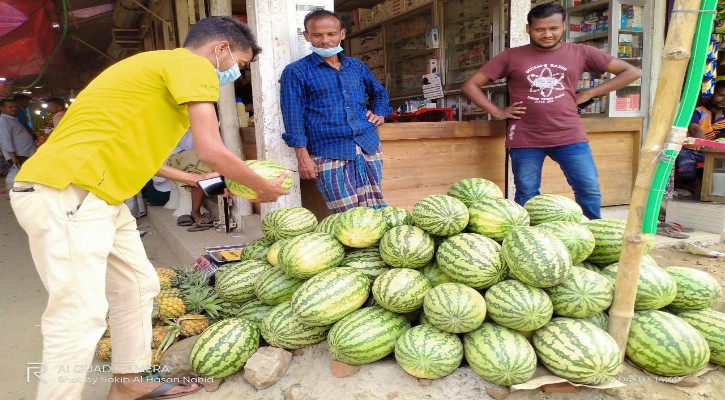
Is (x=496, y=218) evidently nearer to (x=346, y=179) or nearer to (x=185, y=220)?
(x=346, y=179)

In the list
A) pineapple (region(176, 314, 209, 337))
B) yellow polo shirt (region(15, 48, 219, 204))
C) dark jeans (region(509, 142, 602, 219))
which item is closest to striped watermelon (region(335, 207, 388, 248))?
yellow polo shirt (region(15, 48, 219, 204))

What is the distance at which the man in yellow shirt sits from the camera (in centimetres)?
201

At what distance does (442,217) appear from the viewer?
8.13ft

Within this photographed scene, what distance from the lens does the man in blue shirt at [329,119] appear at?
12.1 ft

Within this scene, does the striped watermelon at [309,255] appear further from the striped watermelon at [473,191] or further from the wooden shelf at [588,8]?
the wooden shelf at [588,8]

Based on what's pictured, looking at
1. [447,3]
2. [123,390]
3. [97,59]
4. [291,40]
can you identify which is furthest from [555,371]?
[97,59]

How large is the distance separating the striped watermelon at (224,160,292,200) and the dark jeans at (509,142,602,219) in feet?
6.92

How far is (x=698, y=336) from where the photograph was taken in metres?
2.21

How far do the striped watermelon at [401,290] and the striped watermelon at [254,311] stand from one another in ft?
2.52

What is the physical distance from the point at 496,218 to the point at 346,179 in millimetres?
1534

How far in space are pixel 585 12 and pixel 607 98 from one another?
4.32ft

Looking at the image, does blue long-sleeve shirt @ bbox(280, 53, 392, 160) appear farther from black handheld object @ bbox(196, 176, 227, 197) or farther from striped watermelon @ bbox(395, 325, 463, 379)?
striped watermelon @ bbox(395, 325, 463, 379)

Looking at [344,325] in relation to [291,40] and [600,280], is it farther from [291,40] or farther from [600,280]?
[291,40]

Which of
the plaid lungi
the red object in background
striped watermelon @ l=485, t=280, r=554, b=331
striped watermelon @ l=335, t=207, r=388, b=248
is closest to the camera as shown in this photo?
striped watermelon @ l=485, t=280, r=554, b=331
